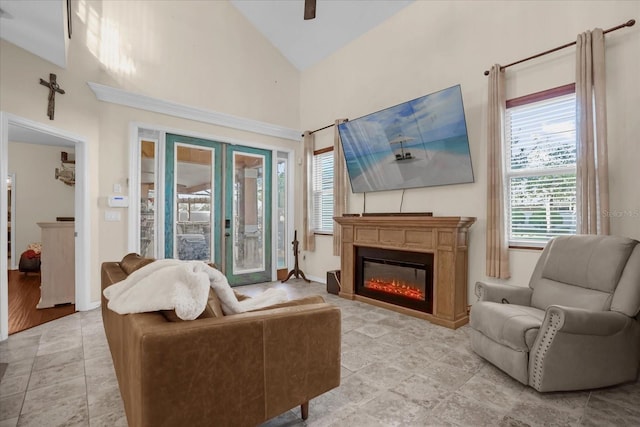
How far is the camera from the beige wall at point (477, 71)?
2461 millimetres

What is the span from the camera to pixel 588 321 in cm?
189

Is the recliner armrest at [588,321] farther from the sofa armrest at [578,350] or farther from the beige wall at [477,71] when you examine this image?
the beige wall at [477,71]

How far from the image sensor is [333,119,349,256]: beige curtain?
471 centimetres

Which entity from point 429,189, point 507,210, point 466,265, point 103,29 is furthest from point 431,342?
point 103,29

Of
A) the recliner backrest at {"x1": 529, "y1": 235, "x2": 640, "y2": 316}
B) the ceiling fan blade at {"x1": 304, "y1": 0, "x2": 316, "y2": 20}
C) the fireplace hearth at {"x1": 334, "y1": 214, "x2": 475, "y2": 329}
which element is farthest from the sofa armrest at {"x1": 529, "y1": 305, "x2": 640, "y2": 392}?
the ceiling fan blade at {"x1": 304, "y1": 0, "x2": 316, "y2": 20}

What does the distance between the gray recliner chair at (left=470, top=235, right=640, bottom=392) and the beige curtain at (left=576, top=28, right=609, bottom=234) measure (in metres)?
0.24

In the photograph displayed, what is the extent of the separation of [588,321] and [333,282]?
3.08 meters

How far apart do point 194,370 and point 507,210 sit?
3.11 metres

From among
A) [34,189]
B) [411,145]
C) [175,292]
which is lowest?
[175,292]

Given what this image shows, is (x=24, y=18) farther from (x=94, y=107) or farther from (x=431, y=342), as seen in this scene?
(x=431, y=342)

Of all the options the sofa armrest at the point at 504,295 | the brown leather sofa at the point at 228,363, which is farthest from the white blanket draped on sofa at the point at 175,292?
the sofa armrest at the point at 504,295

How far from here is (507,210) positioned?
3.08 metres

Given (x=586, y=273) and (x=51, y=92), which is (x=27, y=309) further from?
(x=586, y=273)

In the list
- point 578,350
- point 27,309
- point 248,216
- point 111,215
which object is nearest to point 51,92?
point 111,215
